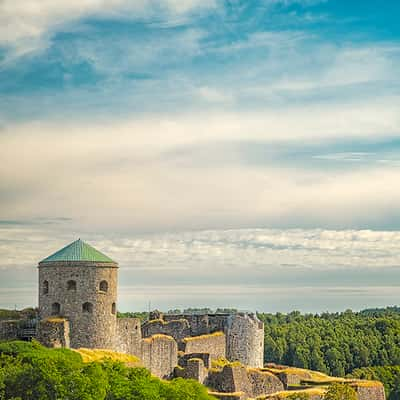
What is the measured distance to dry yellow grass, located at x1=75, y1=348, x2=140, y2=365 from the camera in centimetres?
5247

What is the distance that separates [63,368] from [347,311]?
455ft

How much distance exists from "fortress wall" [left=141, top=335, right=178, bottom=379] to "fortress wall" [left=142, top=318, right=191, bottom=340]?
4850mm

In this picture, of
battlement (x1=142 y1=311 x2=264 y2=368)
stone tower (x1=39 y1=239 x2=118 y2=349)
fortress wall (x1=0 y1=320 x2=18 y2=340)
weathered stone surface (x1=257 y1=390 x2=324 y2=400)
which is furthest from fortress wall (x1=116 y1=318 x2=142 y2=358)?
battlement (x1=142 y1=311 x2=264 y2=368)

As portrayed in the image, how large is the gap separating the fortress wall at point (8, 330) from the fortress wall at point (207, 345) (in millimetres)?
13430

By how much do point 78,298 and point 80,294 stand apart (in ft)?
0.88

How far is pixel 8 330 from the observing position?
183 ft

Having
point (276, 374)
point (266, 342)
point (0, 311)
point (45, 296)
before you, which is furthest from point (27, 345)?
point (266, 342)

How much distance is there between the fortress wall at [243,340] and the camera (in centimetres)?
6975

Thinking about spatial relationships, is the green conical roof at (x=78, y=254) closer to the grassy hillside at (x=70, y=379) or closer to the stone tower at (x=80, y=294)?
the stone tower at (x=80, y=294)

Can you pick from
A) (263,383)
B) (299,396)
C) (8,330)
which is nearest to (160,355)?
(263,383)

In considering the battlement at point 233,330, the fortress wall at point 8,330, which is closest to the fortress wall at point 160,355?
the battlement at point 233,330

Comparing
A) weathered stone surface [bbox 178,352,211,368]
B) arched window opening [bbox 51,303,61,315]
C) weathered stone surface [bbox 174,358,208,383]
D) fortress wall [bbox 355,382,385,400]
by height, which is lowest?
fortress wall [bbox 355,382,385,400]

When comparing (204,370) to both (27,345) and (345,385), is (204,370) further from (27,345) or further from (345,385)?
(27,345)

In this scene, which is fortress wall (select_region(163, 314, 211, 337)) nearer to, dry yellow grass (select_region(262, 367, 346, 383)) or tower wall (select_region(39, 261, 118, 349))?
dry yellow grass (select_region(262, 367, 346, 383))
